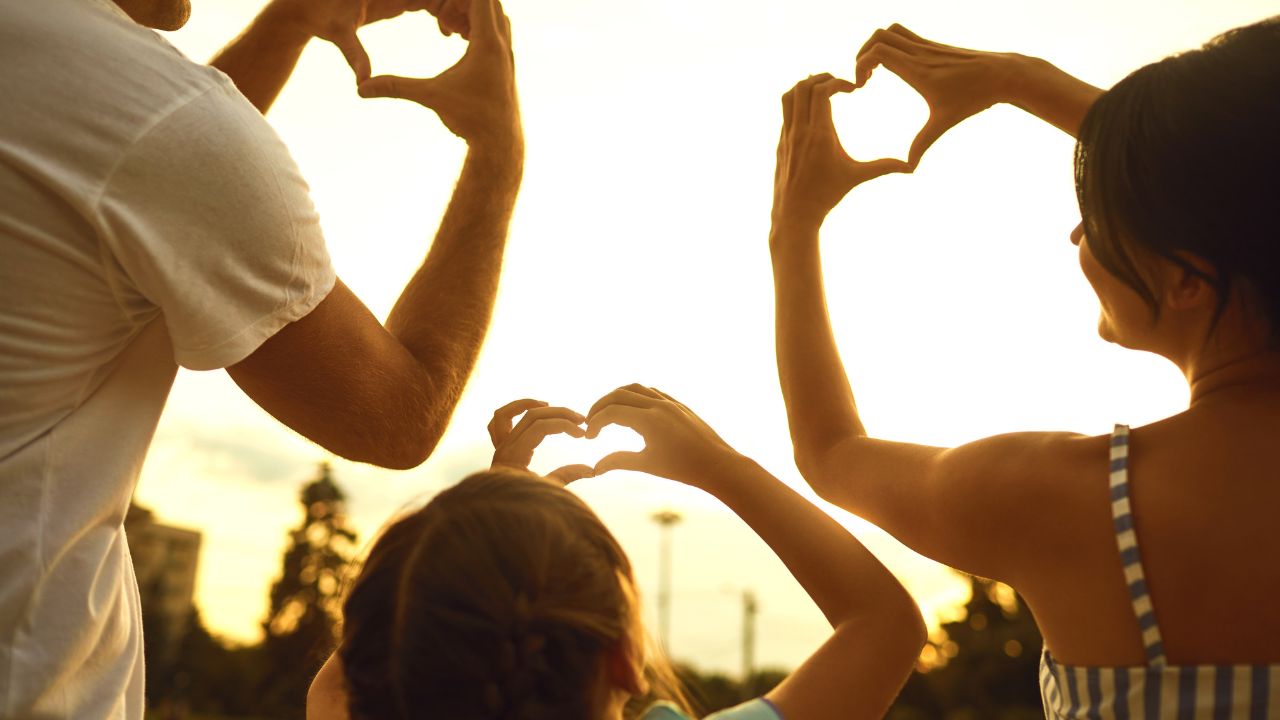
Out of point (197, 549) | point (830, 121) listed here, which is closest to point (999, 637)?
point (830, 121)

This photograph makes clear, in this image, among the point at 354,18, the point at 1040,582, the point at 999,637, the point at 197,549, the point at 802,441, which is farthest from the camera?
the point at 197,549

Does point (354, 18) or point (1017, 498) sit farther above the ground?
point (354, 18)

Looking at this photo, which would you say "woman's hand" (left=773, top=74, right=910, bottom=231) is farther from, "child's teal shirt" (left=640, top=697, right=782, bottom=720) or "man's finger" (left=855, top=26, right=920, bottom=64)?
"child's teal shirt" (left=640, top=697, right=782, bottom=720)

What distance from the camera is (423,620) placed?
1777 mm

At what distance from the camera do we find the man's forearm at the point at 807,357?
219 cm

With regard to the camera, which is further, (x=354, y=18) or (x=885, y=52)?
(x=354, y=18)

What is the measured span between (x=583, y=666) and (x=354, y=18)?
5.69 ft

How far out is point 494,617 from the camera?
1.76 meters

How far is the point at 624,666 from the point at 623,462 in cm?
41

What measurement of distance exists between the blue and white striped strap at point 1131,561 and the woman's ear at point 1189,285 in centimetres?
27

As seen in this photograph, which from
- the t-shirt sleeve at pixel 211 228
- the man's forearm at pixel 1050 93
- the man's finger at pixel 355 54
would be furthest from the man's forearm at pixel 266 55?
the man's forearm at pixel 1050 93

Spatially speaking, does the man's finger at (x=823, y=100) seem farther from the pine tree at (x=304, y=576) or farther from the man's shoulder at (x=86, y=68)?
the pine tree at (x=304, y=576)

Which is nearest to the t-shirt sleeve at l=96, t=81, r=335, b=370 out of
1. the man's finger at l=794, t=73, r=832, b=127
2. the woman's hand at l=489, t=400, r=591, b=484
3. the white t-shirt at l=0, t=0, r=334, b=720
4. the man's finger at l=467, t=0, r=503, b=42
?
the white t-shirt at l=0, t=0, r=334, b=720

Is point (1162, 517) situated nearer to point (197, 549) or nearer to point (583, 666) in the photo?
point (583, 666)
